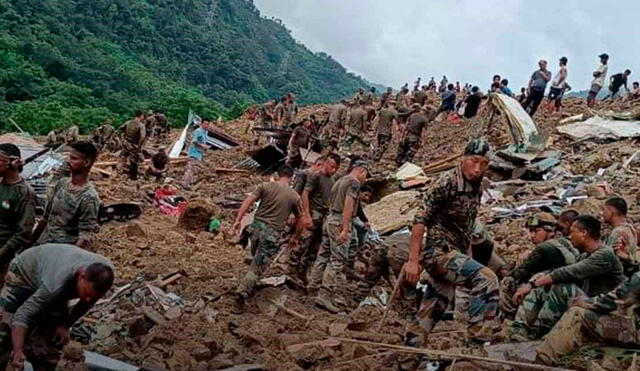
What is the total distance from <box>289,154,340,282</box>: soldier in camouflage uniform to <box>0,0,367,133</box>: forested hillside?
25.9m

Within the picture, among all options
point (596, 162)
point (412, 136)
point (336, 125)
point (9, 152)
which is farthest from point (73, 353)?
point (336, 125)

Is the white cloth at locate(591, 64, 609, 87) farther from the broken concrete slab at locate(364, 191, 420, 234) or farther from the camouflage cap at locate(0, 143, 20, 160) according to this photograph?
the camouflage cap at locate(0, 143, 20, 160)

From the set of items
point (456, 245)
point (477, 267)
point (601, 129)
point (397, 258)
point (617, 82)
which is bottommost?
point (397, 258)

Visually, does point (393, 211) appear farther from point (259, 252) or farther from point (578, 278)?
point (578, 278)

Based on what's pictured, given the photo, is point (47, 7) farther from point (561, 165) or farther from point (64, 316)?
point (64, 316)

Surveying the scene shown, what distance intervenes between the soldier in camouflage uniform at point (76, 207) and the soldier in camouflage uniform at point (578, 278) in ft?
10.8

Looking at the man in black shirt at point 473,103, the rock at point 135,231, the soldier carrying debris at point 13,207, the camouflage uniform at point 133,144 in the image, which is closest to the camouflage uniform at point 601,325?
the soldier carrying debris at point 13,207

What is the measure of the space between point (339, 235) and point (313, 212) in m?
0.68

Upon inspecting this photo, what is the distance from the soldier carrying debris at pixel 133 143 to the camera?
1392cm

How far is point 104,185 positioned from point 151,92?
3697 centimetres

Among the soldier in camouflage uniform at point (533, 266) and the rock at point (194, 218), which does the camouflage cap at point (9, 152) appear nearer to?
the soldier in camouflage uniform at point (533, 266)

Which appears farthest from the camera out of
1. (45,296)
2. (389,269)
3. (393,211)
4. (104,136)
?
(104,136)

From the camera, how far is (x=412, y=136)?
14047mm

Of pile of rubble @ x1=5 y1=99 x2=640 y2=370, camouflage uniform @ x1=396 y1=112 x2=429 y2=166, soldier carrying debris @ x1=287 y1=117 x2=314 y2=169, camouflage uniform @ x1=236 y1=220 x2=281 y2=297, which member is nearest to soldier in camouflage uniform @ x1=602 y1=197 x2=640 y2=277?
pile of rubble @ x1=5 y1=99 x2=640 y2=370
